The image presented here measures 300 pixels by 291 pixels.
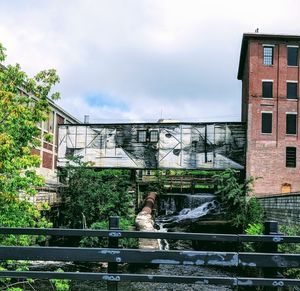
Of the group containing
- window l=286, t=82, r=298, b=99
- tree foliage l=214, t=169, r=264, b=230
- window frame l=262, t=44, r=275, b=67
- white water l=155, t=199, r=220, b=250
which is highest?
window frame l=262, t=44, r=275, b=67

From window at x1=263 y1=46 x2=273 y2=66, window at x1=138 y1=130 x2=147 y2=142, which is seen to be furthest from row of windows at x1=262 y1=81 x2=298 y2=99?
window at x1=138 y1=130 x2=147 y2=142

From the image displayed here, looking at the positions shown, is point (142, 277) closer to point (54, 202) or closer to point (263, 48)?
point (54, 202)

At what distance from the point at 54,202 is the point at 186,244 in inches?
394

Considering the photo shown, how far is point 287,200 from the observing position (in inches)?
885

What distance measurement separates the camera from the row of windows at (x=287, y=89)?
38781 millimetres

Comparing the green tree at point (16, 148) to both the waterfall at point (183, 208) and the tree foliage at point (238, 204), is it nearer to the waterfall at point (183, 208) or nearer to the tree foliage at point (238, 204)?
the tree foliage at point (238, 204)

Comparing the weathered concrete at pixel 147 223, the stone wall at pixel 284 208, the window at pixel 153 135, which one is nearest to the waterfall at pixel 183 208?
the weathered concrete at pixel 147 223

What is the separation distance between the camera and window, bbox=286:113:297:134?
127 ft

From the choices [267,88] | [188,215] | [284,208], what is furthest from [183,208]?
[284,208]

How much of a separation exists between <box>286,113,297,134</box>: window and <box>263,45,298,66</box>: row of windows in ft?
15.1

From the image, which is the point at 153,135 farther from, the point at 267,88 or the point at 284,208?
the point at 284,208

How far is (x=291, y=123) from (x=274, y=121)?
1490 millimetres

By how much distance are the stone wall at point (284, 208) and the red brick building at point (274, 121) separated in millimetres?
9937

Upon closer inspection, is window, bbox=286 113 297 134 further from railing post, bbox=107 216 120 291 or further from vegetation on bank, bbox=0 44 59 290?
railing post, bbox=107 216 120 291
